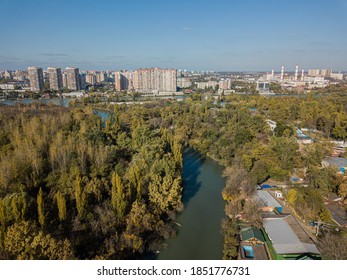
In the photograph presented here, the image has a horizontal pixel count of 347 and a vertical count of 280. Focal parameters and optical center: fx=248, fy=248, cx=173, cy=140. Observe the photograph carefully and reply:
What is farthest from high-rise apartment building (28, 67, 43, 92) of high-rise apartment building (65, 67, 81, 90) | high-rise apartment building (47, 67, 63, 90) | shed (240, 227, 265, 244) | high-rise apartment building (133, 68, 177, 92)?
shed (240, 227, 265, 244)

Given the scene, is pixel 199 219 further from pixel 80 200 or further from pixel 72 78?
pixel 72 78

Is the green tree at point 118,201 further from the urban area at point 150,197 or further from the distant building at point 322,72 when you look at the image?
the distant building at point 322,72

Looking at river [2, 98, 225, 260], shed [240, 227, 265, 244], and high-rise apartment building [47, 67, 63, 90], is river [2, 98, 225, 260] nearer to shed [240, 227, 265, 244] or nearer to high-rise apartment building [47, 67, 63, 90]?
shed [240, 227, 265, 244]

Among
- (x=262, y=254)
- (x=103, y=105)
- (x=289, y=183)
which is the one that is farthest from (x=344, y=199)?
(x=103, y=105)

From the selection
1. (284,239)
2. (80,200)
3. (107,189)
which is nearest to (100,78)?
(107,189)

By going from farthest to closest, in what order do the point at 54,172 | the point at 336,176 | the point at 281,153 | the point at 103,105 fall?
1. the point at 103,105
2. the point at 281,153
3. the point at 336,176
4. the point at 54,172

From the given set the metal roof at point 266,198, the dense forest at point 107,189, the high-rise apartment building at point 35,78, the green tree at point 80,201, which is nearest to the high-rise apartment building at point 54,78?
the high-rise apartment building at point 35,78

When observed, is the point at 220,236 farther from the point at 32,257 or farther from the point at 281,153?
the point at 281,153

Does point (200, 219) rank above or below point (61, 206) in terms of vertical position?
below
